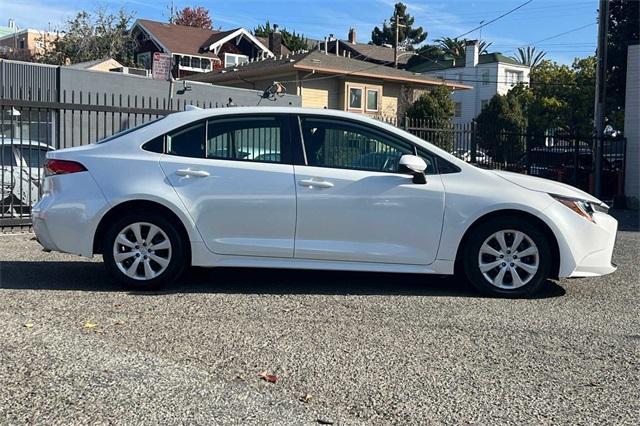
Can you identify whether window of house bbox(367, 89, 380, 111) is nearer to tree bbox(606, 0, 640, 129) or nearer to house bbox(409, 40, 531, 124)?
tree bbox(606, 0, 640, 129)

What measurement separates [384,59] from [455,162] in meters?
54.7

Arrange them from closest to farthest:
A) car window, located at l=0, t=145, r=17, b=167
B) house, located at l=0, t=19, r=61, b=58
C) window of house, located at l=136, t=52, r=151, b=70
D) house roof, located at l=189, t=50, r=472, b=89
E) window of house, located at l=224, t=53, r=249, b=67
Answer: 1. car window, located at l=0, t=145, r=17, b=167
2. house roof, located at l=189, t=50, r=472, b=89
3. window of house, located at l=136, t=52, r=151, b=70
4. window of house, located at l=224, t=53, r=249, b=67
5. house, located at l=0, t=19, r=61, b=58

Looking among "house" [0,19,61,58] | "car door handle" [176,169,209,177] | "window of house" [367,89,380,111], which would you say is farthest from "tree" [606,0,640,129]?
"house" [0,19,61,58]

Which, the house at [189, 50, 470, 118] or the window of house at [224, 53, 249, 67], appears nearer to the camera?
the house at [189, 50, 470, 118]

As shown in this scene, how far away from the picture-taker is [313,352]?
463cm

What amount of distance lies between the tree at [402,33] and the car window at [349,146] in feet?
245

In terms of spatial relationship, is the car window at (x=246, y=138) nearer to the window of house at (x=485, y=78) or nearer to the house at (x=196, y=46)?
the house at (x=196, y=46)

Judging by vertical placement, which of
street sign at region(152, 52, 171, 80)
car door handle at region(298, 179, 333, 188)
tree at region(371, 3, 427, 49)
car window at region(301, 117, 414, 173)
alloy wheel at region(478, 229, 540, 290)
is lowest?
alloy wheel at region(478, 229, 540, 290)

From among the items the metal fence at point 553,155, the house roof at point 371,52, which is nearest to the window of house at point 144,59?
the house roof at point 371,52

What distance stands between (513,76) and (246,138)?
5710 cm

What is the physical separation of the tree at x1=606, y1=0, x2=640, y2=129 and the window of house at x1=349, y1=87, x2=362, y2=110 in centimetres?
1107

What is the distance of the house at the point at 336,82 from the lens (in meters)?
30.9

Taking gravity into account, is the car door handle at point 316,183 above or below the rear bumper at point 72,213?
above

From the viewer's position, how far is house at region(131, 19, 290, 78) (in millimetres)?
47516
